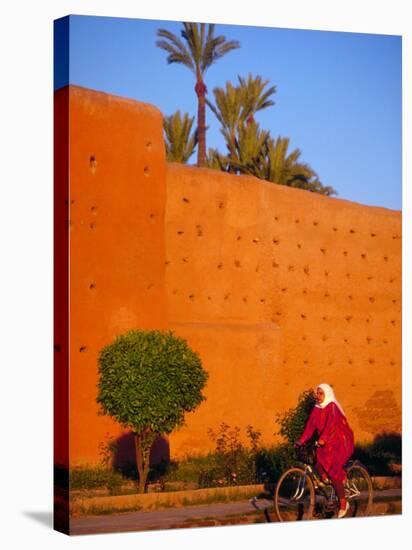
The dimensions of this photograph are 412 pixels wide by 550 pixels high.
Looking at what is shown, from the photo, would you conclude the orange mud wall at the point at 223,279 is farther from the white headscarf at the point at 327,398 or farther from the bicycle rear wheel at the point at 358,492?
the bicycle rear wheel at the point at 358,492

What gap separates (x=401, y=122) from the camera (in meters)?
16.3

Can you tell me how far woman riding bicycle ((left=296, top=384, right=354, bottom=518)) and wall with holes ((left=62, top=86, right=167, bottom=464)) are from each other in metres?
1.82

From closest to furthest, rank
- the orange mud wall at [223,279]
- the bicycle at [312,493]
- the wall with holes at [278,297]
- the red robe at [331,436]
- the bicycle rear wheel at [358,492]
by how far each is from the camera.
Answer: the orange mud wall at [223,279] → the bicycle at [312,493] → the red robe at [331,436] → the bicycle rear wheel at [358,492] → the wall with holes at [278,297]

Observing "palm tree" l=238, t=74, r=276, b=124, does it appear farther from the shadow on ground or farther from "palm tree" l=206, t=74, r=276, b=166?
the shadow on ground

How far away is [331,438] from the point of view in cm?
1515

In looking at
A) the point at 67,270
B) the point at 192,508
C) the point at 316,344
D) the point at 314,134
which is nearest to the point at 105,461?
the point at 192,508

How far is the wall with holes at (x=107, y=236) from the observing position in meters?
14.3

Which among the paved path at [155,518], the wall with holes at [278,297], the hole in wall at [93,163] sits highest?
the hole in wall at [93,163]

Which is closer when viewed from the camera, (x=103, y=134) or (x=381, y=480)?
(x=103, y=134)

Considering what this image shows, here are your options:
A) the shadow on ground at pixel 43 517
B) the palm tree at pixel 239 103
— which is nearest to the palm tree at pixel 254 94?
the palm tree at pixel 239 103

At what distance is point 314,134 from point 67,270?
3437 mm

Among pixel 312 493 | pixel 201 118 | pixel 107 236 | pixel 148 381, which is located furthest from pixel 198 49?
pixel 312 493

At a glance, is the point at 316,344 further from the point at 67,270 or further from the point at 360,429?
the point at 67,270

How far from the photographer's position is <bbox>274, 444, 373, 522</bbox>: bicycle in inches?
586
